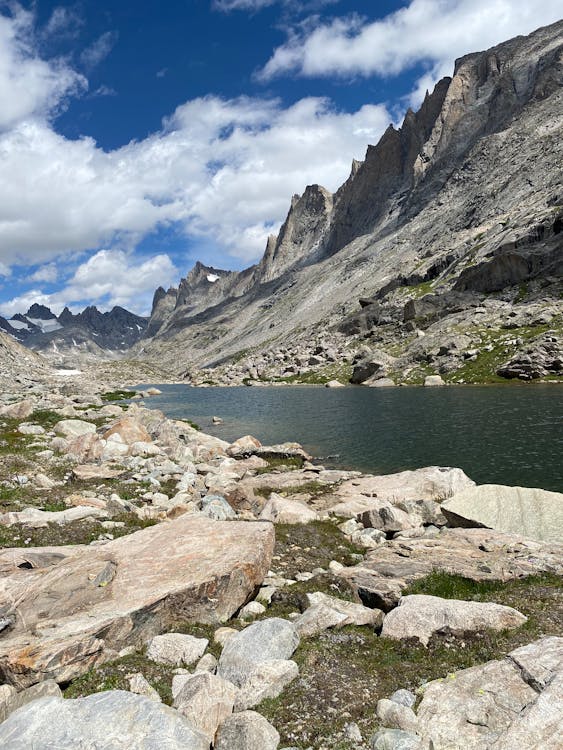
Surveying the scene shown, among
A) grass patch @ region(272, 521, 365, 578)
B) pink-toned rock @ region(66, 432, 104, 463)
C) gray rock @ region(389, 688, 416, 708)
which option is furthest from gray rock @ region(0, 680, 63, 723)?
pink-toned rock @ region(66, 432, 104, 463)

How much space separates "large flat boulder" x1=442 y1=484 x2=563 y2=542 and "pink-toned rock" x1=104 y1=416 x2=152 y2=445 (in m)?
28.3

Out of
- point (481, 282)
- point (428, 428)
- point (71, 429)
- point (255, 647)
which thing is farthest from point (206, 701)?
point (481, 282)

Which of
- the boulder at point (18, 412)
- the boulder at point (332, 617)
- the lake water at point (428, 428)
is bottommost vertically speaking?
the lake water at point (428, 428)

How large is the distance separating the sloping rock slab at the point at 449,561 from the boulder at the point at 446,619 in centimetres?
165

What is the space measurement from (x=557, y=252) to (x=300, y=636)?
119008mm

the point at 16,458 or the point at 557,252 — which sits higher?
the point at 557,252

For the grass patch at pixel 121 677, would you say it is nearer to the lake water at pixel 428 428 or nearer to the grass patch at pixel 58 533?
the grass patch at pixel 58 533

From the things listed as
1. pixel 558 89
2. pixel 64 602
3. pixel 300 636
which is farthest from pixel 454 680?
pixel 558 89

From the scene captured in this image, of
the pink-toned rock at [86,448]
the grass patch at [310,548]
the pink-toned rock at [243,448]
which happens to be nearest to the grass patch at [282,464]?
the pink-toned rock at [243,448]

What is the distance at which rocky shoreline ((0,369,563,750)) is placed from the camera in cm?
732

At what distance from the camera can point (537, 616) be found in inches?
439

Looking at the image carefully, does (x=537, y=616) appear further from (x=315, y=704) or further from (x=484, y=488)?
(x=484, y=488)

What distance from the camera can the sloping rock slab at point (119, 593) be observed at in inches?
371

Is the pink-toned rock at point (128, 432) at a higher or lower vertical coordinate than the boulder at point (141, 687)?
higher
